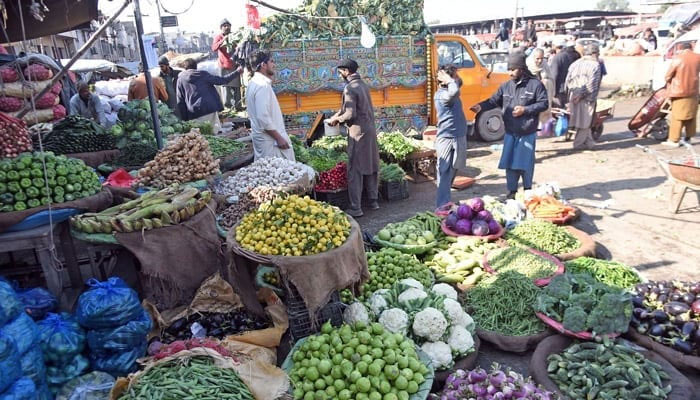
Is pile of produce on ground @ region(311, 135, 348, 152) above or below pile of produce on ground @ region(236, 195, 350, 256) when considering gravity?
below

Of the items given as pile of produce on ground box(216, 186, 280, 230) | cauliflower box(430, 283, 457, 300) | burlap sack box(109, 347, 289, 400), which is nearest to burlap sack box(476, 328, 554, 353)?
cauliflower box(430, 283, 457, 300)

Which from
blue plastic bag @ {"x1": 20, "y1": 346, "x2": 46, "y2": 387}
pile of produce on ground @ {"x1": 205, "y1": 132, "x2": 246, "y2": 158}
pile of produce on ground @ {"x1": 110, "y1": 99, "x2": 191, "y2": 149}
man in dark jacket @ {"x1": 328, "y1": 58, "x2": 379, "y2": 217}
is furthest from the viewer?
pile of produce on ground @ {"x1": 205, "y1": 132, "x2": 246, "y2": 158}

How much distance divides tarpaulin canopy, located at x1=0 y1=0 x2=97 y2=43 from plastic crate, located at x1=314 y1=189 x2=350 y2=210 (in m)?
3.99

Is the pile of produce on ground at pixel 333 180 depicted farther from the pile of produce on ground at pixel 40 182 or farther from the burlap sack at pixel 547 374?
the burlap sack at pixel 547 374

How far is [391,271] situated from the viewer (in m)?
4.34

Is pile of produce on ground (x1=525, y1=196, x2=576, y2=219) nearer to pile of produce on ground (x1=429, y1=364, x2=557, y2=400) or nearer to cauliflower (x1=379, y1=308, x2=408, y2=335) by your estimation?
cauliflower (x1=379, y1=308, x2=408, y2=335)

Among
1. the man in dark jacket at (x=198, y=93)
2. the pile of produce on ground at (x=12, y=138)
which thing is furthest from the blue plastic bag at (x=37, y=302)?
the man in dark jacket at (x=198, y=93)

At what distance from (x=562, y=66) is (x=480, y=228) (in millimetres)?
7992

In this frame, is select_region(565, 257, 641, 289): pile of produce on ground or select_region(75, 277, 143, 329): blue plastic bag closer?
select_region(75, 277, 143, 329): blue plastic bag

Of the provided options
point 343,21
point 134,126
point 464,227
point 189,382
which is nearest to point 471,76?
point 343,21

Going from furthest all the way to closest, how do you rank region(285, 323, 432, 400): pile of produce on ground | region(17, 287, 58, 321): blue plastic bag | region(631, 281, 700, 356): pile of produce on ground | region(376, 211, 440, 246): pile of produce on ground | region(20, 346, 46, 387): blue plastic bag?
1. region(376, 211, 440, 246): pile of produce on ground
2. region(631, 281, 700, 356): pile of produce on ground
3. region(17, 287, 58, 321): blue plastic bag
4. region(285, 323, 432, 400): pile of produce on ground
5. region(20, 346, 46, 387): blue plastic bag

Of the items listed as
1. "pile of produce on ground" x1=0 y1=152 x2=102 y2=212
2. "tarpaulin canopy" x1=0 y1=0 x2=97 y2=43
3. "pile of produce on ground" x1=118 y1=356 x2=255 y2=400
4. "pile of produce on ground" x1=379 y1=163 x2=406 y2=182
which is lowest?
"pile of produce on ground" x1=118 y1=356 x2=255 y2=400

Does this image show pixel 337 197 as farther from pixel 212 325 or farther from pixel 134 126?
pixel 212 325

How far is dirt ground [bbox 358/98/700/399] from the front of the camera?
5093 millimetres
